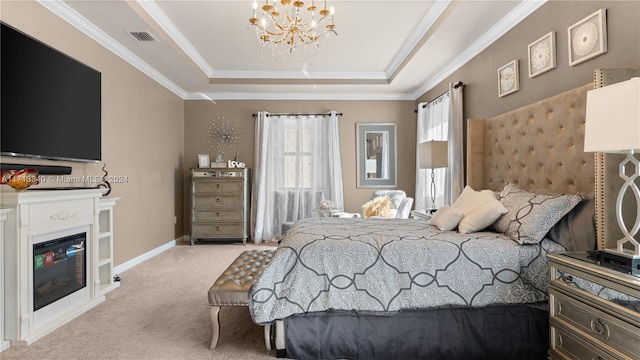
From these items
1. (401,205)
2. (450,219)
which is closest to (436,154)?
(401,205)

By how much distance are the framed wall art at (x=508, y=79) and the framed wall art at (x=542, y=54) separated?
19 cm

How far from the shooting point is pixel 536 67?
9.47 ft

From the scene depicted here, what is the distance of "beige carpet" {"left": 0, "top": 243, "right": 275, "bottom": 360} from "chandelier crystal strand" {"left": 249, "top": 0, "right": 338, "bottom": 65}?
2299mm

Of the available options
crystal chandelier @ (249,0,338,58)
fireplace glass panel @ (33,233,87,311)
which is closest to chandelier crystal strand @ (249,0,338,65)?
crystal chandelier @ (249,0,338,58)

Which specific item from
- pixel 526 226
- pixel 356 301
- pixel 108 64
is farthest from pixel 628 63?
pixel 108 64

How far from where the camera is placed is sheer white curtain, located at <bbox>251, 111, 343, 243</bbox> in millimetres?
6035

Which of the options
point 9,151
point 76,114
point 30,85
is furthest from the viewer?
point 76,114

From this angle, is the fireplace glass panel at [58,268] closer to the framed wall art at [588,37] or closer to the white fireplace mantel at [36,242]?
the white fireplace mantel at [36,242]

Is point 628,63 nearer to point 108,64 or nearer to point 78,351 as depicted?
point 78,351

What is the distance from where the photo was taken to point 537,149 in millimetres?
2703

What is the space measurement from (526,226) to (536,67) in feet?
5.03

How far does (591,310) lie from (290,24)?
292 cm

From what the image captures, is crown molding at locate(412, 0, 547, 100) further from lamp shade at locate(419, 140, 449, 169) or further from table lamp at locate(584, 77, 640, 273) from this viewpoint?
table lamp at locate(584, 77, 640, 273)

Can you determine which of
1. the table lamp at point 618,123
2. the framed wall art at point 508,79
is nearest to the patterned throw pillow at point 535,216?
the table lamp at point 618,123
